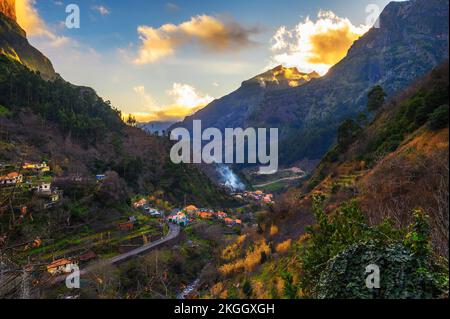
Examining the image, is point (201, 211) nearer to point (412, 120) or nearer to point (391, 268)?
point (412, 120)

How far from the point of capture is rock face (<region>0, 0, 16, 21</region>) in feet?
465

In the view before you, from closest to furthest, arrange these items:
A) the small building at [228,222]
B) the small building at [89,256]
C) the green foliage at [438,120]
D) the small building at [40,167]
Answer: the green foliage at [438,120]
the small building at [89,256]
the small building at [40,167]
the small building at [228,222]

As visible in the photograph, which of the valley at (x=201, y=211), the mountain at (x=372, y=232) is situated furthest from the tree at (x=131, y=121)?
the mountain at (x=372, y=232)

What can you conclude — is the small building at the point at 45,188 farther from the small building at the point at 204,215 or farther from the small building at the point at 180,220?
the small building at the point at 204,215

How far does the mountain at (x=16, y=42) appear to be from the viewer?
452 feet

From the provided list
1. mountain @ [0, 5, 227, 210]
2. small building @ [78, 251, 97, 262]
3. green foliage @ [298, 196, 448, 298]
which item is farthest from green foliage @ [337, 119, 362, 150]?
green foliage @ [298, 196, 448, 298]

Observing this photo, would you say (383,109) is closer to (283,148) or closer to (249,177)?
(249,177)

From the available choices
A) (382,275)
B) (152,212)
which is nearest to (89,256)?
(152,212)

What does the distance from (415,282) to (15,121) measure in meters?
76.3

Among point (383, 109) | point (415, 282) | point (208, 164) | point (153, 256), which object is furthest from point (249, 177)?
point (415, 282)

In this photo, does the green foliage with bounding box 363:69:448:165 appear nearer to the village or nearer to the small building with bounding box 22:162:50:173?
the village

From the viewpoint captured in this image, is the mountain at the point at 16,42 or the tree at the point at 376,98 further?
the mountain at the point at 16,42
